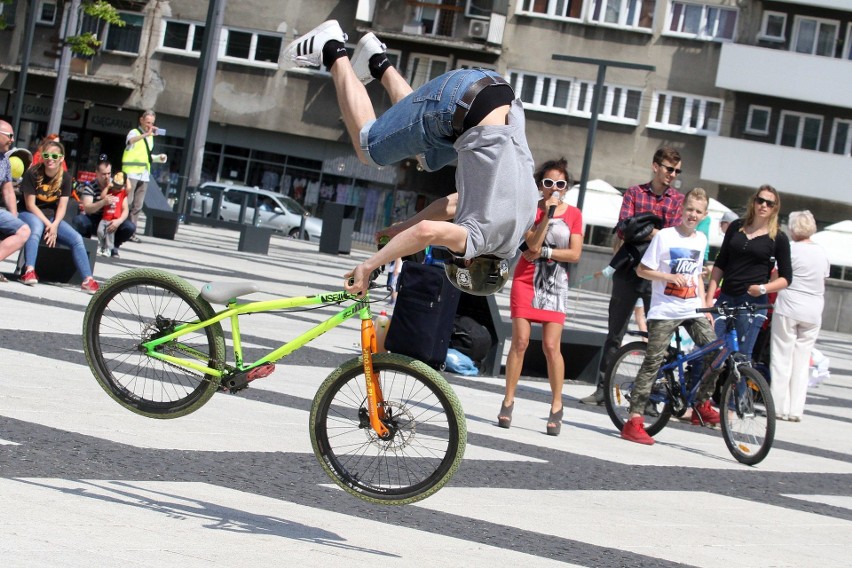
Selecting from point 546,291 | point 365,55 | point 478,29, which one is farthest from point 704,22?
point 365,55

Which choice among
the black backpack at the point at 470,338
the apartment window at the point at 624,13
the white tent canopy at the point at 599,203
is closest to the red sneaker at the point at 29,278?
the black backpack at the point at 470,338

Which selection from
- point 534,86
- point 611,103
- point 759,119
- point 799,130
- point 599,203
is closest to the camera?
point 599,203

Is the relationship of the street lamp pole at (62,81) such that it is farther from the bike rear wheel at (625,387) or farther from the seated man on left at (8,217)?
the bike rear wheel at (625,387)

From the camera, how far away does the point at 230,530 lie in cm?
566

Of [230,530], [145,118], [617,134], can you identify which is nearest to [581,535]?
[230,530]

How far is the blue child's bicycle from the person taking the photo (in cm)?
1050

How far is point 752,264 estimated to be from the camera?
12.2 metres

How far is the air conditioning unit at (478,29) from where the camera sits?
162ft

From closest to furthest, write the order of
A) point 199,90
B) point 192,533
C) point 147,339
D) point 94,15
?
point 192,533
point 147,339
point 199,90
point 94,15

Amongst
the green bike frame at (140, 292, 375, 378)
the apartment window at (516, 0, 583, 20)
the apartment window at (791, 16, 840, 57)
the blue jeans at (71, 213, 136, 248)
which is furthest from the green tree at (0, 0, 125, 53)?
the green bike frame at (140, 292, 375, 378)

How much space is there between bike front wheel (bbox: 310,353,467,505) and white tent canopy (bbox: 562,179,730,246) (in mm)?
32126

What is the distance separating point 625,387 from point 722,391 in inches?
33.6

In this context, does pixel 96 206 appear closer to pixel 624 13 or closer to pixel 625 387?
pixel 625 387

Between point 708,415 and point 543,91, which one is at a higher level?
point 543,91
